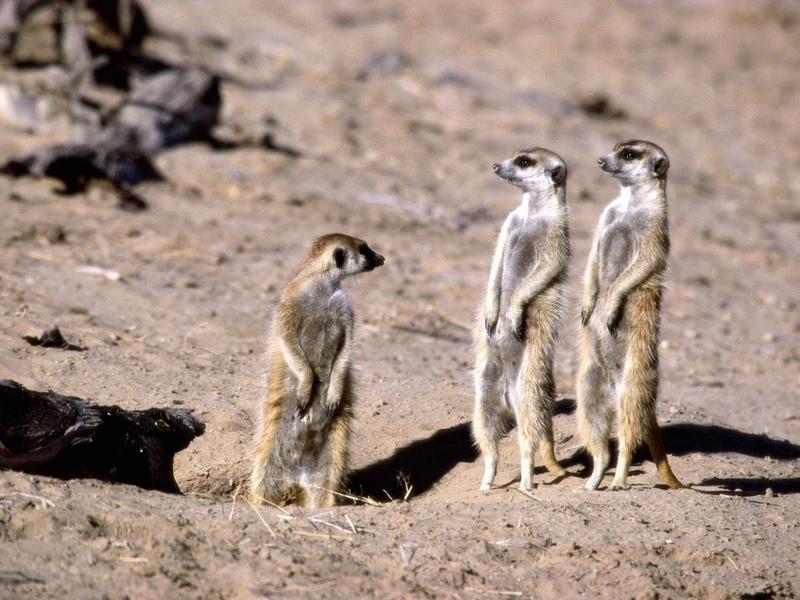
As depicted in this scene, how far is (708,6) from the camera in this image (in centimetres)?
1742

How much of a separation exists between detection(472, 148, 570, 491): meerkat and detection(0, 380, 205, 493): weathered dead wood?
1.16m

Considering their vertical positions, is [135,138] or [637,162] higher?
[637,162]

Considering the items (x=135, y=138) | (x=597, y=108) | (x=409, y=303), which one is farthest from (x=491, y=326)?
(x=597, y=108)

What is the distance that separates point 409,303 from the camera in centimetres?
703

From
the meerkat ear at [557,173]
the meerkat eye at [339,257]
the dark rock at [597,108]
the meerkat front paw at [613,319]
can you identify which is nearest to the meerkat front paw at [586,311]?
the meerkat front paw at [613,319]

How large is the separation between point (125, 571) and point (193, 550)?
0.23 meters

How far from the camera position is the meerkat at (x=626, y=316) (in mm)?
4395

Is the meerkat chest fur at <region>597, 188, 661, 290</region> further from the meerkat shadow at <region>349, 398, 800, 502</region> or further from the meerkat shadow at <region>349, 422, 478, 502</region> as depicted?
the meerkat shadow at <region>349, 422, 478, 502</region>

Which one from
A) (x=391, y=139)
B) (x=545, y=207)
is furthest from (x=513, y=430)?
(x=391, y=139)

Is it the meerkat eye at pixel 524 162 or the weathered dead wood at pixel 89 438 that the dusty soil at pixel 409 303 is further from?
the meerkat eye at pixel 524 162

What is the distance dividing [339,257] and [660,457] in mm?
1463

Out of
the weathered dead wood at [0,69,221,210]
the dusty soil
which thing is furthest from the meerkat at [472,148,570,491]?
the weathered dead wood at [0,69,221,210]

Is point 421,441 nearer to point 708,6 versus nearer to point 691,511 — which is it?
point 691,511

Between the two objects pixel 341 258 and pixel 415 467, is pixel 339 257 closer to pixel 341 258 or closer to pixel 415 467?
pixel 341 258
